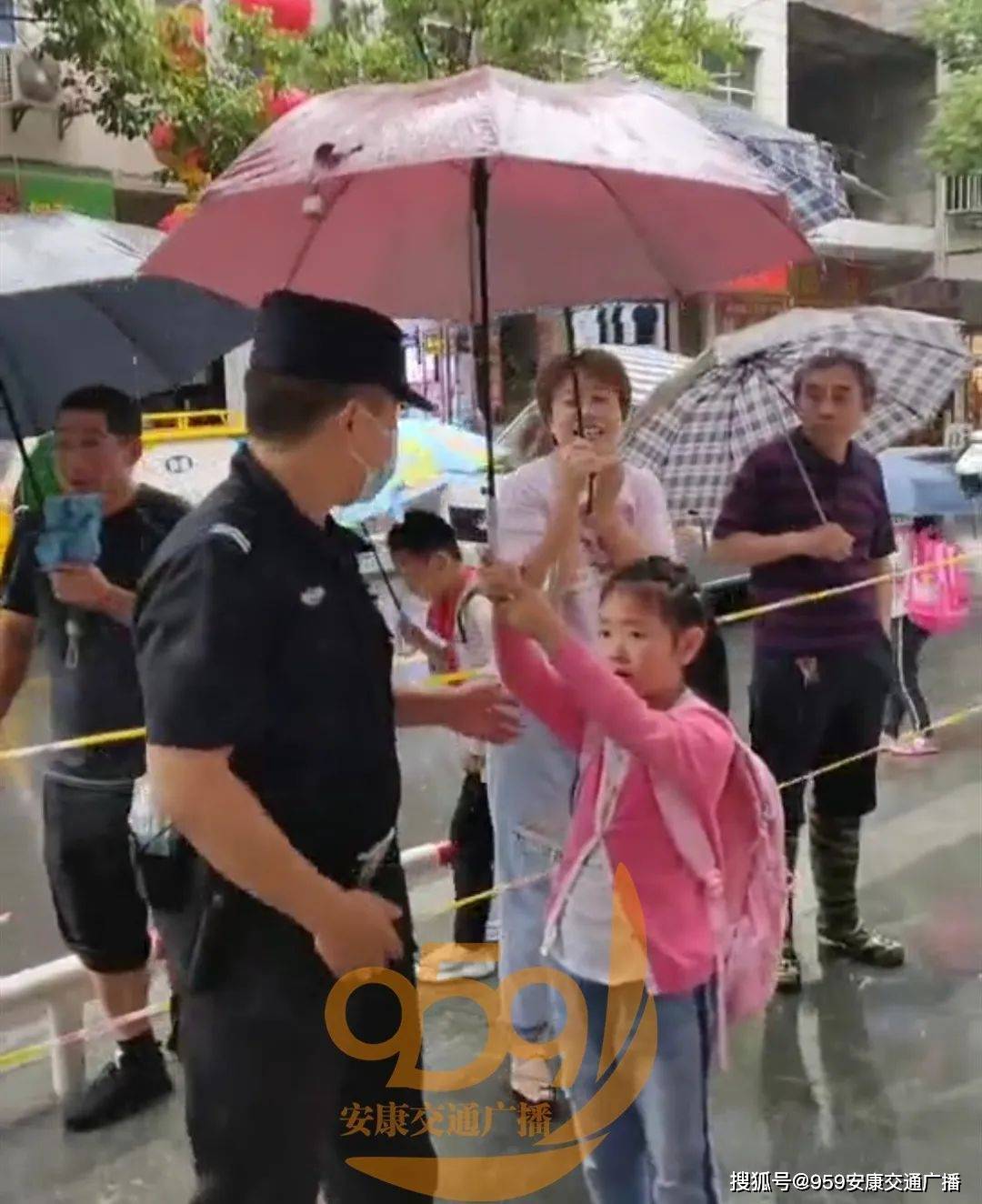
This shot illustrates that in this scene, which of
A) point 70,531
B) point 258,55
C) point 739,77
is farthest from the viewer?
point 739,77

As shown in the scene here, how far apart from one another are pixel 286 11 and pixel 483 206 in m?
8.89

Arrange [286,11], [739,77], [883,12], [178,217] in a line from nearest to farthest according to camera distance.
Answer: [178,217]
[286,11]
[739,77]
[883,12]

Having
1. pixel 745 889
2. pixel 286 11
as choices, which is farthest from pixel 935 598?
pixel 286 11

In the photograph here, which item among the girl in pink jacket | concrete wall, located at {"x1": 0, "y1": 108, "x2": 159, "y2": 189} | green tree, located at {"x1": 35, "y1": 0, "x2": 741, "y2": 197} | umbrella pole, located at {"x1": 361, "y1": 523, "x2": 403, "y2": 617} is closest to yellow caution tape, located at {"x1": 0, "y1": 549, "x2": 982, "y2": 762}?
umbrella pole, located at {"x1": 361, "y1": 523, "x2": 403, "y2": 617}

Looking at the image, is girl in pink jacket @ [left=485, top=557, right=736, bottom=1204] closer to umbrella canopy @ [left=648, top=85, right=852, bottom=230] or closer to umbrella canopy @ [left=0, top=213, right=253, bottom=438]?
umbrella canopy @ [left=0, top=213, right=253, bottom=438]

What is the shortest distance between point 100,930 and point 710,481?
220 centimetres

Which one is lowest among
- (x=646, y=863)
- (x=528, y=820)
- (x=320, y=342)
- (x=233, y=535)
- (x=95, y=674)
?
(x=528, y=820)

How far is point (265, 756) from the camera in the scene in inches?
78.6

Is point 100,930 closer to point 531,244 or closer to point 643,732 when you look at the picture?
point 643,732

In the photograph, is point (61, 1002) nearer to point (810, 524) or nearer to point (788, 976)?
point (788, 976)

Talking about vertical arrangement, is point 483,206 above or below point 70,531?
above

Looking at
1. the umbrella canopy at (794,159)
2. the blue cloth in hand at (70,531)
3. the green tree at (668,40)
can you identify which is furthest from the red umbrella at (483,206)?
the green tree at (668,40)

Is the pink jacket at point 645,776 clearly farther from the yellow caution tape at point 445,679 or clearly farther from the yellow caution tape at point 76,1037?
the yellow caution tape at point 76,1037

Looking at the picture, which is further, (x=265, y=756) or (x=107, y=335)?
(x=107, y=335)
